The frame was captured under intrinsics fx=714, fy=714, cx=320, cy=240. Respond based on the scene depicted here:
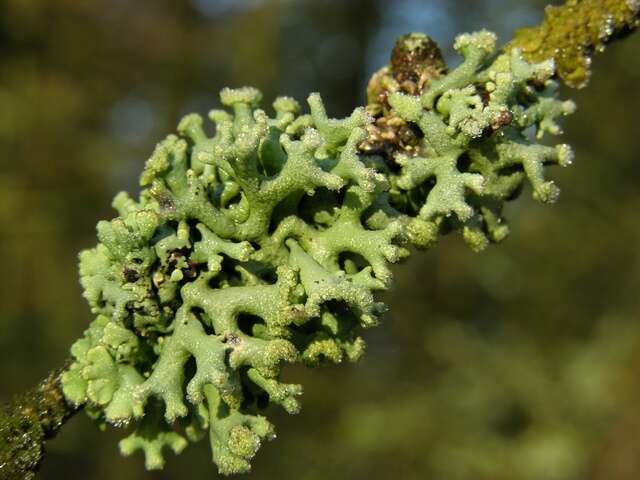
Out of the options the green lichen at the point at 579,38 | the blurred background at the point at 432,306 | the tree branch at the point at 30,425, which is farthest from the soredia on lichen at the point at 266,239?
the blurred background at the point at 432,306

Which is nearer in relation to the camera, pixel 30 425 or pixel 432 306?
pixel 30 425

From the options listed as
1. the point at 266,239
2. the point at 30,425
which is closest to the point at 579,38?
the point at 266,239

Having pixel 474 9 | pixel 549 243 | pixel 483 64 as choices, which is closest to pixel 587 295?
pixel 549 243

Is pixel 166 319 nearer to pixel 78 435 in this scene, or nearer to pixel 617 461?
pixel 617 461

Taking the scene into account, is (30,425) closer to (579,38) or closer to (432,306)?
(579,38)

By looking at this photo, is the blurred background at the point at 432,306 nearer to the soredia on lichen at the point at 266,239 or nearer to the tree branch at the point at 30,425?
the soredia on lichen at the point at 266,239

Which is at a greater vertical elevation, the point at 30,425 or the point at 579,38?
the point at 579,38

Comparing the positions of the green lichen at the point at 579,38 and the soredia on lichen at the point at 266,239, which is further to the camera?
the green lichen at the point at 579,38
